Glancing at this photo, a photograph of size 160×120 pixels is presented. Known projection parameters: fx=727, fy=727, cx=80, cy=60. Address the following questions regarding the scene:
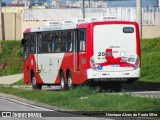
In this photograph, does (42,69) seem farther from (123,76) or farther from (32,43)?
(123,76)

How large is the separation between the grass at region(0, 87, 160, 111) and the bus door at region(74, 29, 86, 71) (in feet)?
7.51

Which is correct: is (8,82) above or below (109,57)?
below

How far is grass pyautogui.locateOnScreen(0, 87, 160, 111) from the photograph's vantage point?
73.0ft

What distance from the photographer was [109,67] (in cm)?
3111

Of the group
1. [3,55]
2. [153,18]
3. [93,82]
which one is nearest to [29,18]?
[3,55]

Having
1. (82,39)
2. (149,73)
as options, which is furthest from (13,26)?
(82,39)

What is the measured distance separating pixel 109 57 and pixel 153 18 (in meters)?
30.1

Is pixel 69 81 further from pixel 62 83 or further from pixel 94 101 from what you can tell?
pixel 94 101

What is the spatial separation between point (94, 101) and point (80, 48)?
295 inches

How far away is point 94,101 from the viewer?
24.6m

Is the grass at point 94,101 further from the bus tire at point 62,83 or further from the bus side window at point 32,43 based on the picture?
the bus side window at point 32,43

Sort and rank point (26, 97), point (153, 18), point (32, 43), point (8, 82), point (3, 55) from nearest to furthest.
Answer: point (26, 97) < point (32, 43) < point (8, 82) < point (153, 18) < point (3, 55)

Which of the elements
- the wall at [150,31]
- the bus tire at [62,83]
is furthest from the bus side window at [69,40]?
the wall at [150,31]

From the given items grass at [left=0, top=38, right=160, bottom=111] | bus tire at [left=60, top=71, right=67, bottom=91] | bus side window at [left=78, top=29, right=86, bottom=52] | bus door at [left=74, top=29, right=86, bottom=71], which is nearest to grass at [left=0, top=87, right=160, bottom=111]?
grass at [left=0, top=38, right=160, bottom=111]
